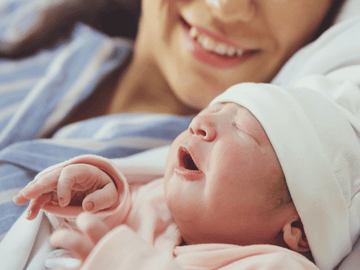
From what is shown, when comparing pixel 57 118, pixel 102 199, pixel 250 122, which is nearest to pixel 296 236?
pixel 250 122

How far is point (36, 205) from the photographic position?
0.59 meters

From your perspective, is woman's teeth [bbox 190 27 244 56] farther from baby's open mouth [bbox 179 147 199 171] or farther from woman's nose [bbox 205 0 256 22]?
baby's open mouth [bbox 179 147 199 171]

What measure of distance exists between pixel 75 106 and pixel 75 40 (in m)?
0.36

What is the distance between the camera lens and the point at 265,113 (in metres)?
0.65

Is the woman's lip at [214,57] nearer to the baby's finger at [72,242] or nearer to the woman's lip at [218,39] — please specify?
the woman's lip at [218,39]

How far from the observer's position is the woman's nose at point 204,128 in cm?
64

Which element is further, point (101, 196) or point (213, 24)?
point (213, 24)

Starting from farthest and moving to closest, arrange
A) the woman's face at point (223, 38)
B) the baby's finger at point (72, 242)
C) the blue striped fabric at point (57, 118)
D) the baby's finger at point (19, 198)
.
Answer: the woman's face at point (223, 38)
the blue striped fabric at point (57, 118)
the baby's finger at point (19, 198)
the baby's finger at point (72, 242)

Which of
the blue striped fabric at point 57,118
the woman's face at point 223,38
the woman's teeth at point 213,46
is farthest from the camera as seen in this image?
the woman's teeth at point 213,46

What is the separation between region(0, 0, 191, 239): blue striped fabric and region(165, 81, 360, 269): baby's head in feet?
1.20

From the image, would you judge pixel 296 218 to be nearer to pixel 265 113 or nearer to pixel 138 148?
pixel 265 113

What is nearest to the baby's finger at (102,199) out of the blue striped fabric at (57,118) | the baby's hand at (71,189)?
the baby's hand at (71,189)

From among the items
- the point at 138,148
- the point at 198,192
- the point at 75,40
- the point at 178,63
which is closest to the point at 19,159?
the point at 138,148

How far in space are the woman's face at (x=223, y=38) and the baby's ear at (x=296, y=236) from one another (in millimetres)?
574
